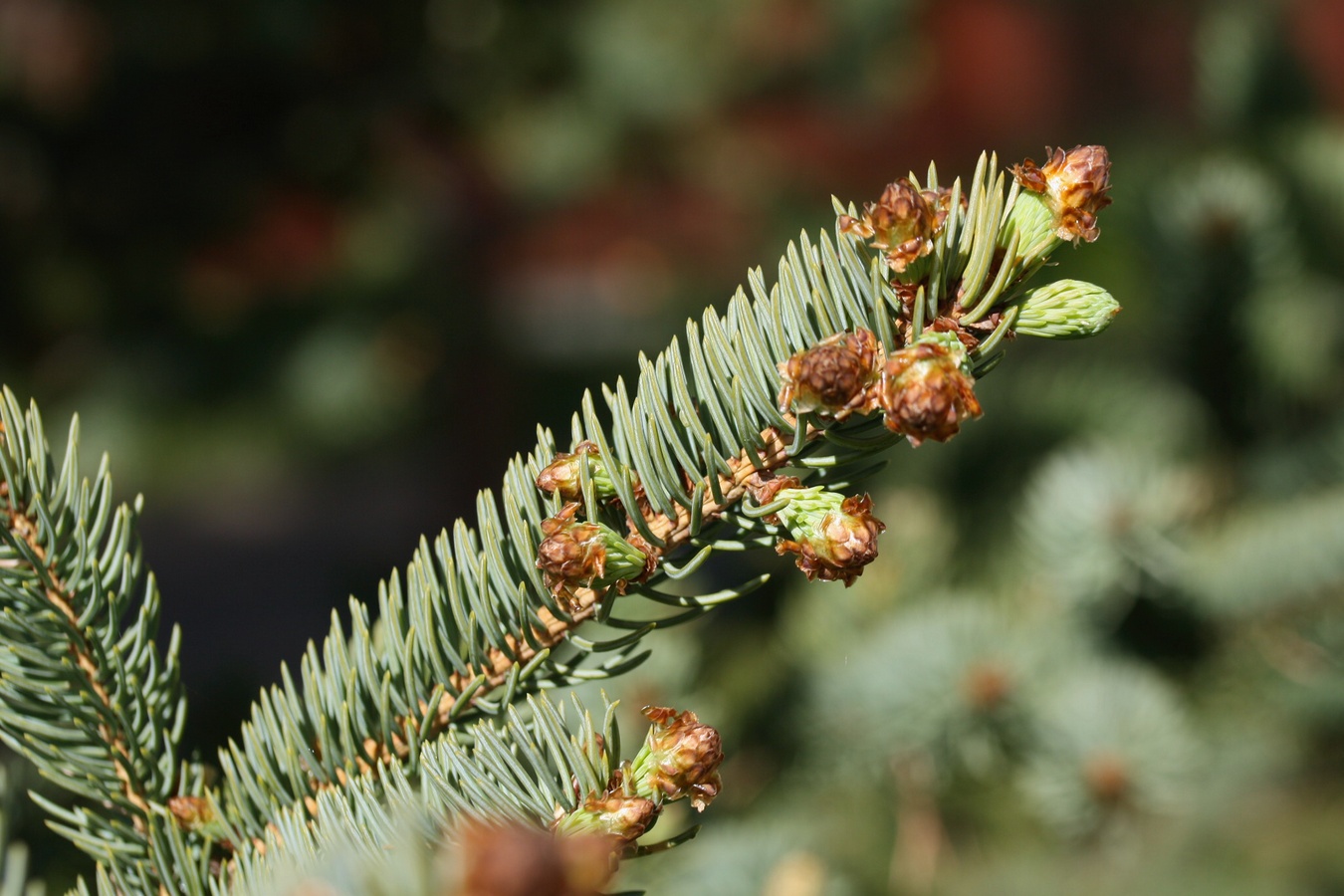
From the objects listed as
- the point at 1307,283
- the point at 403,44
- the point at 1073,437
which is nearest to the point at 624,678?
the point at 1073,437

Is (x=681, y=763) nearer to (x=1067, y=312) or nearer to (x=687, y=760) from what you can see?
(x=687, y=760)

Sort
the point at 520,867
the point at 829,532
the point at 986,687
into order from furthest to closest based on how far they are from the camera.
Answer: the point at 986,687
the point at 829,532
the point at 520,867

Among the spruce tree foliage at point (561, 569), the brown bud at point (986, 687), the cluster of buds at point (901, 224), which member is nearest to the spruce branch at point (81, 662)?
the spruce tree foliage at point (561, 569)

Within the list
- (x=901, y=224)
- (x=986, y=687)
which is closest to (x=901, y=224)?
(x=901, y=224)

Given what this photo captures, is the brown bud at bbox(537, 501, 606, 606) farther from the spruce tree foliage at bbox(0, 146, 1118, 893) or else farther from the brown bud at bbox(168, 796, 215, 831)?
the brown bud at bbox(168, 796, 215, 831)

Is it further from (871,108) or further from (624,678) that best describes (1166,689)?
(871,108)

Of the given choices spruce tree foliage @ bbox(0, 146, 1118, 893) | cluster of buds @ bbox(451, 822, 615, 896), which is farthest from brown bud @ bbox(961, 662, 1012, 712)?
cluster of buds @ bbox(451, 822, 615, 896)
